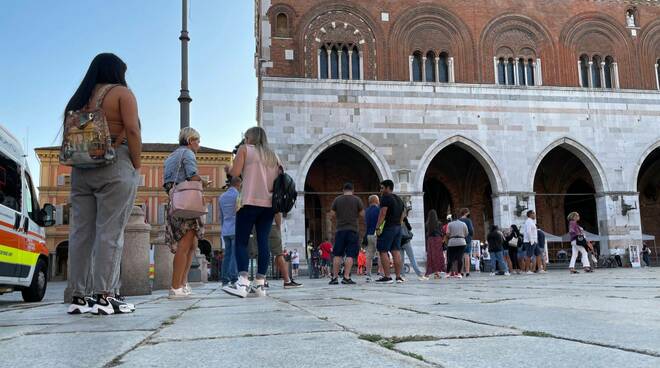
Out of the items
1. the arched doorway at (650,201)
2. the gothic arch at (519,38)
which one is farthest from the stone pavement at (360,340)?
the arched doorway at (650,201)

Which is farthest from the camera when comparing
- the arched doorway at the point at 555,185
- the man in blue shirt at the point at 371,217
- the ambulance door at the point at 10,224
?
the arched doorway at the point at 555,185

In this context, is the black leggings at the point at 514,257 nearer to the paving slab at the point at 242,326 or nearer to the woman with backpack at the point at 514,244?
the woman with backpack at the point at 514,244

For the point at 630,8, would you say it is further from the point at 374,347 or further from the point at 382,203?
the point at 374,347

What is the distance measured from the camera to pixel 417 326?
2.70 m

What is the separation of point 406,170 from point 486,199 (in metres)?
7.88

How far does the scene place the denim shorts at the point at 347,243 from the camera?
9516 millimetres

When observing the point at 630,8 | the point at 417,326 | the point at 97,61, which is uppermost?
the point at 630,8

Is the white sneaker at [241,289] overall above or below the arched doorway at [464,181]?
below

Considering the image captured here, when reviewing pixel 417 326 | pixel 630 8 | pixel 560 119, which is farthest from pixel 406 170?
pixel 417 326

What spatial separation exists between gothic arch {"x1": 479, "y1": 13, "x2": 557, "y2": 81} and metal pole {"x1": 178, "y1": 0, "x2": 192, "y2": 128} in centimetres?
1460

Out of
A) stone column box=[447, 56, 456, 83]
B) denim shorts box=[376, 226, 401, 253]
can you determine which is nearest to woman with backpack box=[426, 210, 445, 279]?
denim shorts box=[376, 226, 401, 253]

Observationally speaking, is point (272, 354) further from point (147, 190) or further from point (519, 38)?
point (147, 190)

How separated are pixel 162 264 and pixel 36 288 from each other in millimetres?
2177

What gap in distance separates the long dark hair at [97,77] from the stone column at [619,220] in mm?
21597
